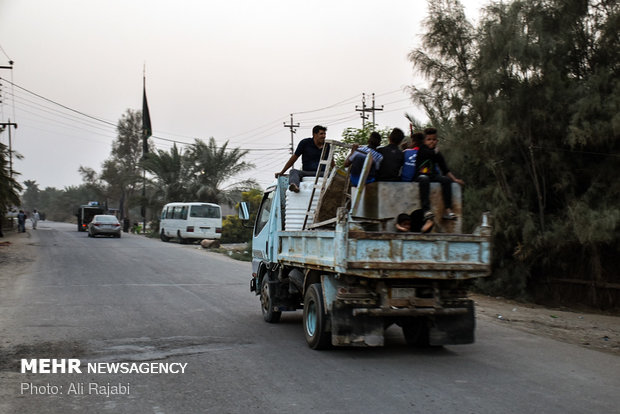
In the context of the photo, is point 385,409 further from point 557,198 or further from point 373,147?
point 557,198

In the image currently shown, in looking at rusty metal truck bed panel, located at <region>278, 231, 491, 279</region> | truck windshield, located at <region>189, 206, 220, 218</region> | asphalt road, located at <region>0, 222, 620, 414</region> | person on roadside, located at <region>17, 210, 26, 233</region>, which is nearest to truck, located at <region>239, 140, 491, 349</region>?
rusty metal truck bed panel, located at <region>278, 231, 491, 279</region>

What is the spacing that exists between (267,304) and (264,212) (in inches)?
64.0

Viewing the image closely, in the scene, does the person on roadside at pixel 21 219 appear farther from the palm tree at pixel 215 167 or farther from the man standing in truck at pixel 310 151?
the man standing in truck at pixel 310 151

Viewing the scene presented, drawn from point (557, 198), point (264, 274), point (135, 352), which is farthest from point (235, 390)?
point (557, 198)

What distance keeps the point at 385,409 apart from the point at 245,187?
38.6m

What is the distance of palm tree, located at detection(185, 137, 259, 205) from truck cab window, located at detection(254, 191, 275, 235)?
32.4 meters

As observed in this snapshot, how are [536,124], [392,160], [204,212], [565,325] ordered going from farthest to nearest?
[204,212] → [536,124] → [565,325] → [392,160]

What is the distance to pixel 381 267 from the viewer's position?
6.53 m

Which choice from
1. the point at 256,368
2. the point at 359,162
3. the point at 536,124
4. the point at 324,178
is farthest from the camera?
the point at 536,124

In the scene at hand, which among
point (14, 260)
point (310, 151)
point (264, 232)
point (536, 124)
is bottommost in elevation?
point (14, 260)

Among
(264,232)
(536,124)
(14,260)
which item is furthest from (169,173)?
(264,232)

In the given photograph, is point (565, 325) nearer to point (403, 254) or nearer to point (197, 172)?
point (403, 254)

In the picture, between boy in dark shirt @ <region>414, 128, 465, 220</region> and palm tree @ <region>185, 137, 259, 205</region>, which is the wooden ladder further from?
palm tree @ <region>185, 137, 259, 205</region>

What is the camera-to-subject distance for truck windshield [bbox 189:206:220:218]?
34094mm
